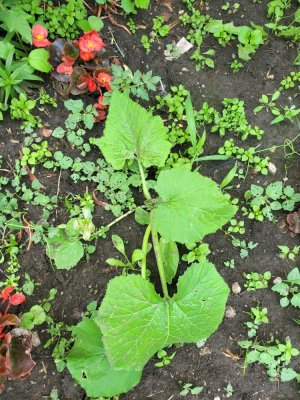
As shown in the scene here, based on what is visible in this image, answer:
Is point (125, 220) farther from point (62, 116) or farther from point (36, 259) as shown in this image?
point (62, 116)

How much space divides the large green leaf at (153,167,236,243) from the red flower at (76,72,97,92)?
A: 0.84 metres

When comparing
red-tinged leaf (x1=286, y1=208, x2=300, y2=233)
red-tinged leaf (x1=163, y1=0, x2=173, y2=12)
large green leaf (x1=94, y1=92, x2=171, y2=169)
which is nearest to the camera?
large green leaf (x1=94, y1=92, x2=171, y2=169)

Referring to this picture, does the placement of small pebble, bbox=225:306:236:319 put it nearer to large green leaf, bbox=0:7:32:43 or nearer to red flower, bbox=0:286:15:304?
red flower, bbox=0:286:15:304

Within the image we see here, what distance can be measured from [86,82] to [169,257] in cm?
121

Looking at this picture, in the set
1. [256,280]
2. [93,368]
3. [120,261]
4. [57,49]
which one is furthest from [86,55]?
[93,368]

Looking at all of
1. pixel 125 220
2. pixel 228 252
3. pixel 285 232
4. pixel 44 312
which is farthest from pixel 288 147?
pixel 44 312

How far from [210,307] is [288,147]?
4.25ft

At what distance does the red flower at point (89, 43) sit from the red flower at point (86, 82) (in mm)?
134

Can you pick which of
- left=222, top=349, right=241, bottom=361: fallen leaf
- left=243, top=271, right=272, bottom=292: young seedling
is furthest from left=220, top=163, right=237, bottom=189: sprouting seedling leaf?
left=222, top=349, right=241, bottom=361: fallen leaf

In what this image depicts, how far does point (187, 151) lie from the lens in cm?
294

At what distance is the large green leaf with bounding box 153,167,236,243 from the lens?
2.40 m

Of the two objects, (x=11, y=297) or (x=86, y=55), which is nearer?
(x=11, y=297)

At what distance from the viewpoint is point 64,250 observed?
2656 mm

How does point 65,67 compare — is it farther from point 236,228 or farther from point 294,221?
point 294,221
